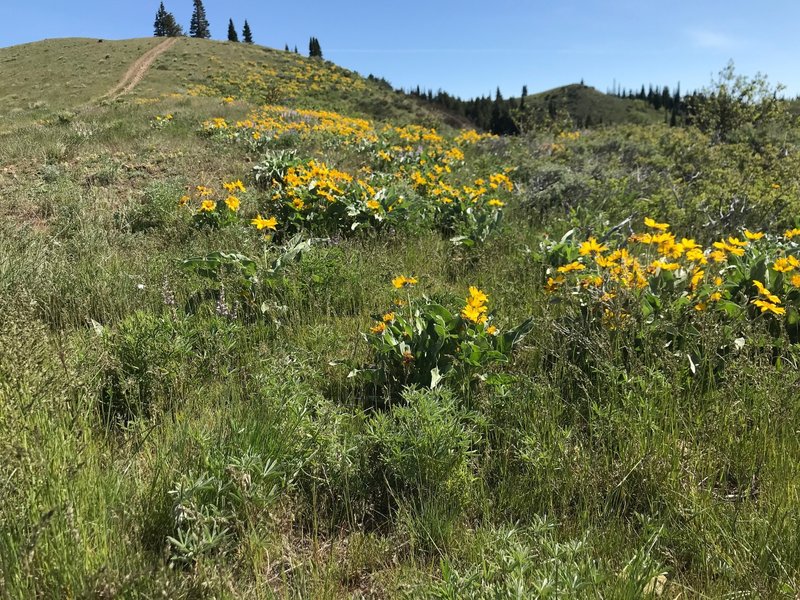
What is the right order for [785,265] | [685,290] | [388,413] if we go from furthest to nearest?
1. [685,290]
2. [785,265]
3. [388,413]

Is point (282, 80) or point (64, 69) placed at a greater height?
point (64, 69)

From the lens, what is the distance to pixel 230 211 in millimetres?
5074

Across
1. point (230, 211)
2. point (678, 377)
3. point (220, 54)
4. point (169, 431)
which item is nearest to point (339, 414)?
point (169, 431)

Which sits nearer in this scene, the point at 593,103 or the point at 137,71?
the point at 137,71

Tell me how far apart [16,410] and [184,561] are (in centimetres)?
93

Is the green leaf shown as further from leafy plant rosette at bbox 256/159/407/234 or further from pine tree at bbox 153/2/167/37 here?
pine tree at bbox 153/2/167/37

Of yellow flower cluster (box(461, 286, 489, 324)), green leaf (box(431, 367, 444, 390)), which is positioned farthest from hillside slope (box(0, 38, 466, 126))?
green leaf (box(431, 367, 444, 390))

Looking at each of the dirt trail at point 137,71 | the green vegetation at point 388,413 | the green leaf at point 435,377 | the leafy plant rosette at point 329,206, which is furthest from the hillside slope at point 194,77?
the green leaf at point 435,377

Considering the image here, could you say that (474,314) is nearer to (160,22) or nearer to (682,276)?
(682,276)

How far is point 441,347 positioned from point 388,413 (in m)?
0.50

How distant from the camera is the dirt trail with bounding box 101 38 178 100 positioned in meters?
30.2

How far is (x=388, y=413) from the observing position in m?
2.29

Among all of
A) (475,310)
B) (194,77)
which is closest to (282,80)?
(194,77)

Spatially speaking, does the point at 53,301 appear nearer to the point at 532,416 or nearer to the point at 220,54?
the point at 532,416
